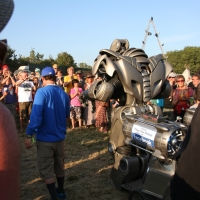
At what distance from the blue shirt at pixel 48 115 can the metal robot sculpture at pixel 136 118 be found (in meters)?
0.59

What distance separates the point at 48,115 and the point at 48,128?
15 cm

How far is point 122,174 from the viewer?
3.46 m

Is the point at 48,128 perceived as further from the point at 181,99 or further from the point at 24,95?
the point at 24,95

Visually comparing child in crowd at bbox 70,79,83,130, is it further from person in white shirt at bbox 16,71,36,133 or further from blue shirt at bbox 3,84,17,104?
blue shirt at bbox 3,84,17,104

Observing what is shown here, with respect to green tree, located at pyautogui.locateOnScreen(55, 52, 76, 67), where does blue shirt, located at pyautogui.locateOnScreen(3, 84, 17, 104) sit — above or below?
below

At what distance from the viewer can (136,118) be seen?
10.6 feet

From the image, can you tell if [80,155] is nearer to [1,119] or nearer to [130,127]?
[130,127]

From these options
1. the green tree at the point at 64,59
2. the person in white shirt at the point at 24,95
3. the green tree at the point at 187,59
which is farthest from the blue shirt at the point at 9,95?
the green tree at the point at 187,59

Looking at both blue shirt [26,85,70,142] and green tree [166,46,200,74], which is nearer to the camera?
blue shirt [26,85,70,142]

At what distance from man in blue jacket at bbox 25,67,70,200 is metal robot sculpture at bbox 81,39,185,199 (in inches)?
24.7

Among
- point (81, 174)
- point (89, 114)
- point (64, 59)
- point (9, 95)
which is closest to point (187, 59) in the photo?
point (64, 59)

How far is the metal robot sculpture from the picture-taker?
2.89 m

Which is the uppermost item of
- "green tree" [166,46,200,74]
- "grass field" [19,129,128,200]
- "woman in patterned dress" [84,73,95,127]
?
"green tree" [166,46,200,74]

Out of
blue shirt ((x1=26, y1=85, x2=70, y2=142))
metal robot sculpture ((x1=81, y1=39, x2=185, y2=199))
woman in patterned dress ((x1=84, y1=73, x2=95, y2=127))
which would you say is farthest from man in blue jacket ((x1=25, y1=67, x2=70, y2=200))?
woman in patterned dress ((x1=84, y1=73, x2=95, y2=127))
